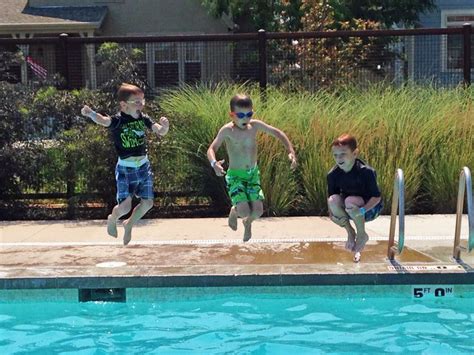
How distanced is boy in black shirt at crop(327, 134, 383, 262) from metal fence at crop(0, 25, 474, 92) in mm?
4601

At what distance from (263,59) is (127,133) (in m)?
4.56

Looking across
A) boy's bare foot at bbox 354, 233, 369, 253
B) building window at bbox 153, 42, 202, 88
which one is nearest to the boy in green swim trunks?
boy's bare foot at bbox 354, 233, 369, 253

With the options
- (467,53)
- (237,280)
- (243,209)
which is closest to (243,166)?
(243,209)

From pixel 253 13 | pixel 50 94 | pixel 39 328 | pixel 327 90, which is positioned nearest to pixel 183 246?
pixel 39 328

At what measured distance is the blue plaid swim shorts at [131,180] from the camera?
676 cm

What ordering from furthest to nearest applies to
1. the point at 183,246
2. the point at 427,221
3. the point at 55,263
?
the point at 427,221 → the point at 183,246 → the point at 55,263

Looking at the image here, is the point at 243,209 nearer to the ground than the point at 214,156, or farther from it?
nearer to the ground

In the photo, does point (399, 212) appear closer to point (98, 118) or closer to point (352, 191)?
point (352, 191)

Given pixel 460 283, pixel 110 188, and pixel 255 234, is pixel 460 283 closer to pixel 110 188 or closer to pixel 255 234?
pixel 255 234

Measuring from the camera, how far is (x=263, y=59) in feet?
35.3

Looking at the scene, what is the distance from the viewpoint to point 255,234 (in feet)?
27.0

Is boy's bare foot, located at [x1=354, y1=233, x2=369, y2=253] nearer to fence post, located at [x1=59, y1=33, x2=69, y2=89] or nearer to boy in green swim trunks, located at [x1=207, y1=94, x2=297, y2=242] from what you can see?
boy in green swim trunks, located at [x1=207, y1=94, x2=297, y2=242]

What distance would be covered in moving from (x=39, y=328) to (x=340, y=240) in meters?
3.34

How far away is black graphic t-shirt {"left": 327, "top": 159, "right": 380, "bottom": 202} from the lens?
20.8ft
